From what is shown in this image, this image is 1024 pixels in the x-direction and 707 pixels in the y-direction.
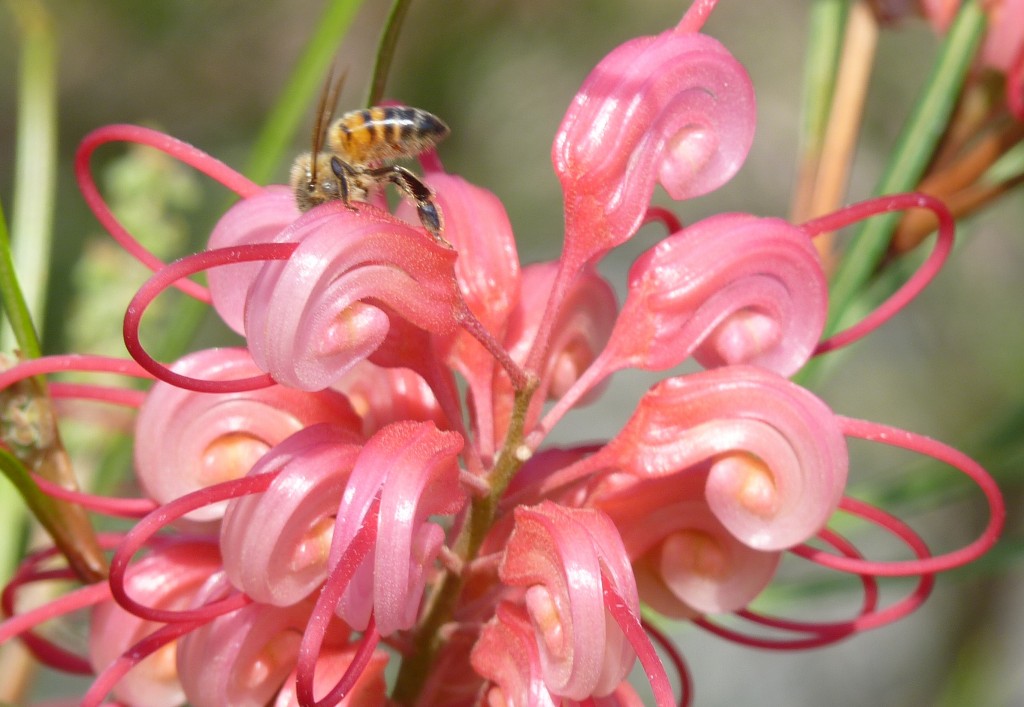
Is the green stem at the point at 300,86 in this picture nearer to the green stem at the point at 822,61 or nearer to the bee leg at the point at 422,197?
the bee leg at the point at 422,197

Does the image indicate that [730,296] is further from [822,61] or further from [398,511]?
[822,61]

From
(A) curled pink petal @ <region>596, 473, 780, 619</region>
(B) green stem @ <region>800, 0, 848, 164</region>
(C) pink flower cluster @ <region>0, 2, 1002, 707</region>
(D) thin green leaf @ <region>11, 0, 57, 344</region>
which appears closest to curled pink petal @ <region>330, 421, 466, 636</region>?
(C) pink flower cluster @ <region>0, 2, 1002, 707</region>

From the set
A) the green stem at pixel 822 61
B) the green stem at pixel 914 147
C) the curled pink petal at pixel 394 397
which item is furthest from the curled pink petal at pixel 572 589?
the green stem at pixel 822 61

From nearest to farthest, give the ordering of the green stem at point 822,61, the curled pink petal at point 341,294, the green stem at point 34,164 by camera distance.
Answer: the curled pink petal at point 341,294 → the green stem at point 34,164 → the green stem at point 822,61

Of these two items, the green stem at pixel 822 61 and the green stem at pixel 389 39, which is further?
the green stem at pixel 822 61

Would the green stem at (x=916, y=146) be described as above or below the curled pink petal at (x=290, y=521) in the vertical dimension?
above

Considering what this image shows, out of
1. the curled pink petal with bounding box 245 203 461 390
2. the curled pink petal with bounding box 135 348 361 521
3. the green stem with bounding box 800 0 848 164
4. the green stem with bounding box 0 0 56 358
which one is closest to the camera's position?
the curled pink petal with bounding box 245 203 461 390

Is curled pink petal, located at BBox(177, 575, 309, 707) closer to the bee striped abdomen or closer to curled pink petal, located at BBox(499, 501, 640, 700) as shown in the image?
curled pink petal, located at BBox(499, 501, 640, 700)

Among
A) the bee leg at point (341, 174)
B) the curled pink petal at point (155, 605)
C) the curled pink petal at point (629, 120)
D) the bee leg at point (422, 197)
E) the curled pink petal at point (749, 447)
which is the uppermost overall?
the curled pink petal at point (629, 120)
